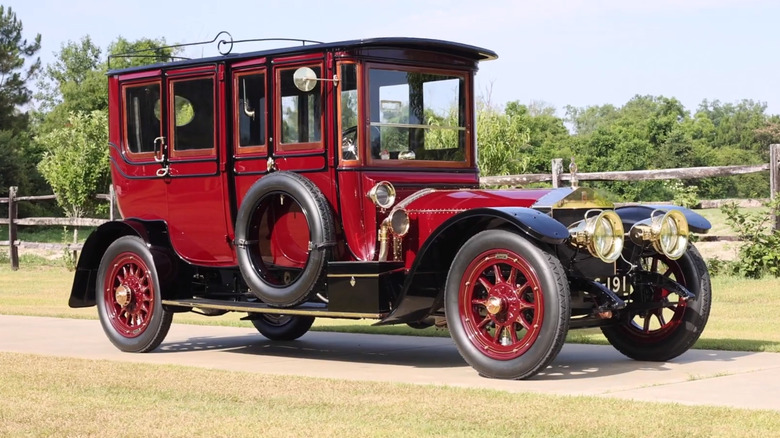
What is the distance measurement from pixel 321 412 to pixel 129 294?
4575 mm

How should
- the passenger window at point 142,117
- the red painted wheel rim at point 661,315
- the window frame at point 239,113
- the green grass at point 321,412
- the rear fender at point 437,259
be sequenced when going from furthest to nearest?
1. the passenger window at point 142,117
2. the window frame at point 239,113
3. the red painted wheel rim at point 661,315
4. the rear fender at point 437,259
5. the green grass at point 321,412

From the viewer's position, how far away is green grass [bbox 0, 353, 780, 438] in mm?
6273

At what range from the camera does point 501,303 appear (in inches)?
331

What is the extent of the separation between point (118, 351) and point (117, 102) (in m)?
2.39

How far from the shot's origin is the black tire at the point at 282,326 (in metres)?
11.7

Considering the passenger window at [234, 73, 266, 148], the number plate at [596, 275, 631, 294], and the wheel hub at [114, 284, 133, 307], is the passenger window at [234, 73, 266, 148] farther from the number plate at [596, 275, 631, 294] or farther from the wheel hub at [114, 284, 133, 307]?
the number plate at [596, 275, 631, 294]

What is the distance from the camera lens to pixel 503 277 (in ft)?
28.1

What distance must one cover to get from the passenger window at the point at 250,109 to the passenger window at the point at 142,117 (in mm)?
1125

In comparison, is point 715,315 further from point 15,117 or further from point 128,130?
point 15,117

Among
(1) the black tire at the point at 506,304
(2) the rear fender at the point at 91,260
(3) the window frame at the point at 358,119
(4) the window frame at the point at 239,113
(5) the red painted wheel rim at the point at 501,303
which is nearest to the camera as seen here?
(1) the black tire at the point at 506,304

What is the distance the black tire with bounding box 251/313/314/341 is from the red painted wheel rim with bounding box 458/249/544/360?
3394 mm

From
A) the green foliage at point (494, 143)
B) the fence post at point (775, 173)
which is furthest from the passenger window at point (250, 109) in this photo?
the green foliage at point (494, 143)

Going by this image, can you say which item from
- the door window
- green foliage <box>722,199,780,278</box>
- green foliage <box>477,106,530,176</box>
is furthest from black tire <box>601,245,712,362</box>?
green foliage <box>477,106,530,176</box>

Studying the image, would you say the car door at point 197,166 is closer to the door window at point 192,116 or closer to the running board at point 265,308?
the door window at point 192,116
